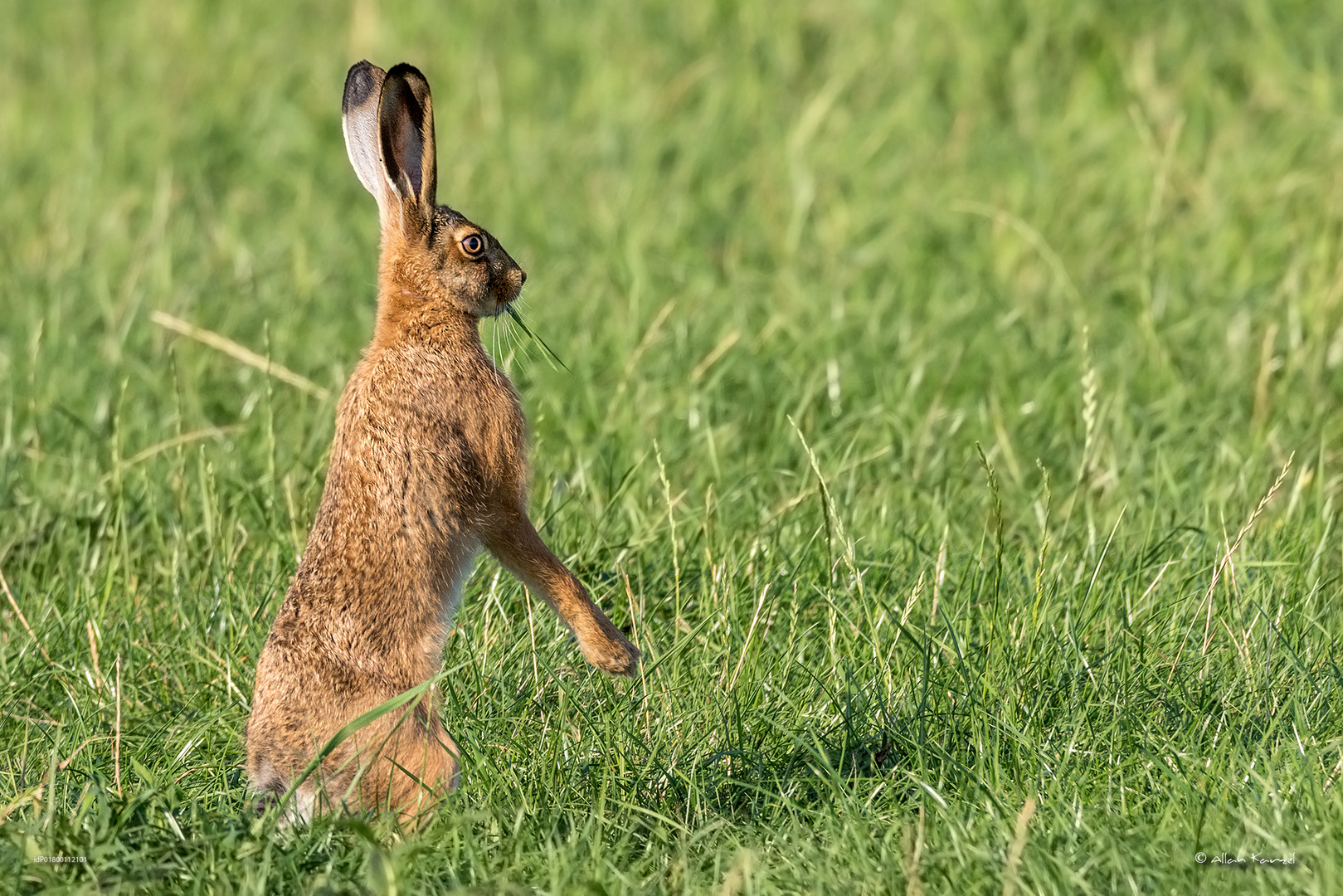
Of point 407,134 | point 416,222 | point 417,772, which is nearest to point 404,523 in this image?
point 417,772

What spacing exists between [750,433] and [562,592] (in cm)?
206

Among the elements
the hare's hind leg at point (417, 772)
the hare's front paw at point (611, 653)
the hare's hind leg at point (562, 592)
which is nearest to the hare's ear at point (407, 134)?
the hare's hind leg at point (562, 592)

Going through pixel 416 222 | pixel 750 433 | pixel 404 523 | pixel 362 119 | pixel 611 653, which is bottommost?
pixel 750 433

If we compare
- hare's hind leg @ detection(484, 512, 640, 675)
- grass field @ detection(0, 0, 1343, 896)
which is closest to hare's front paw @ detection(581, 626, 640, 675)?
hare's hind leg @ detection(484, 512, 640, 675)

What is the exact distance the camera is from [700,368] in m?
5.61

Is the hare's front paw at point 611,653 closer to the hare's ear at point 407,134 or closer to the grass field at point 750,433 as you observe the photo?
the grass field at point 750,433

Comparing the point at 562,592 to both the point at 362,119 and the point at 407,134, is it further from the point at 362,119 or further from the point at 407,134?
the point at 362,119

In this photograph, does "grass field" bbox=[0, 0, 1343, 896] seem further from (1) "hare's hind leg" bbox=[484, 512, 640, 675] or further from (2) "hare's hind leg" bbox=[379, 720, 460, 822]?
(1) "hare's hind leg" bbox=[484, 512, 640, 675]

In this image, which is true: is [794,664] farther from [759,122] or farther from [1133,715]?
[759,122]

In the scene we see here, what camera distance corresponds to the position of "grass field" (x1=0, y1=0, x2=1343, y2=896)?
343cm

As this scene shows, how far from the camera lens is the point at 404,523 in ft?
11.6

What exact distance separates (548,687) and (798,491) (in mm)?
1267

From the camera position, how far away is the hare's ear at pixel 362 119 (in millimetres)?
3959

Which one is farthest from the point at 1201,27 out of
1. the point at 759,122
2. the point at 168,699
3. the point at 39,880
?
the point at 39,880
